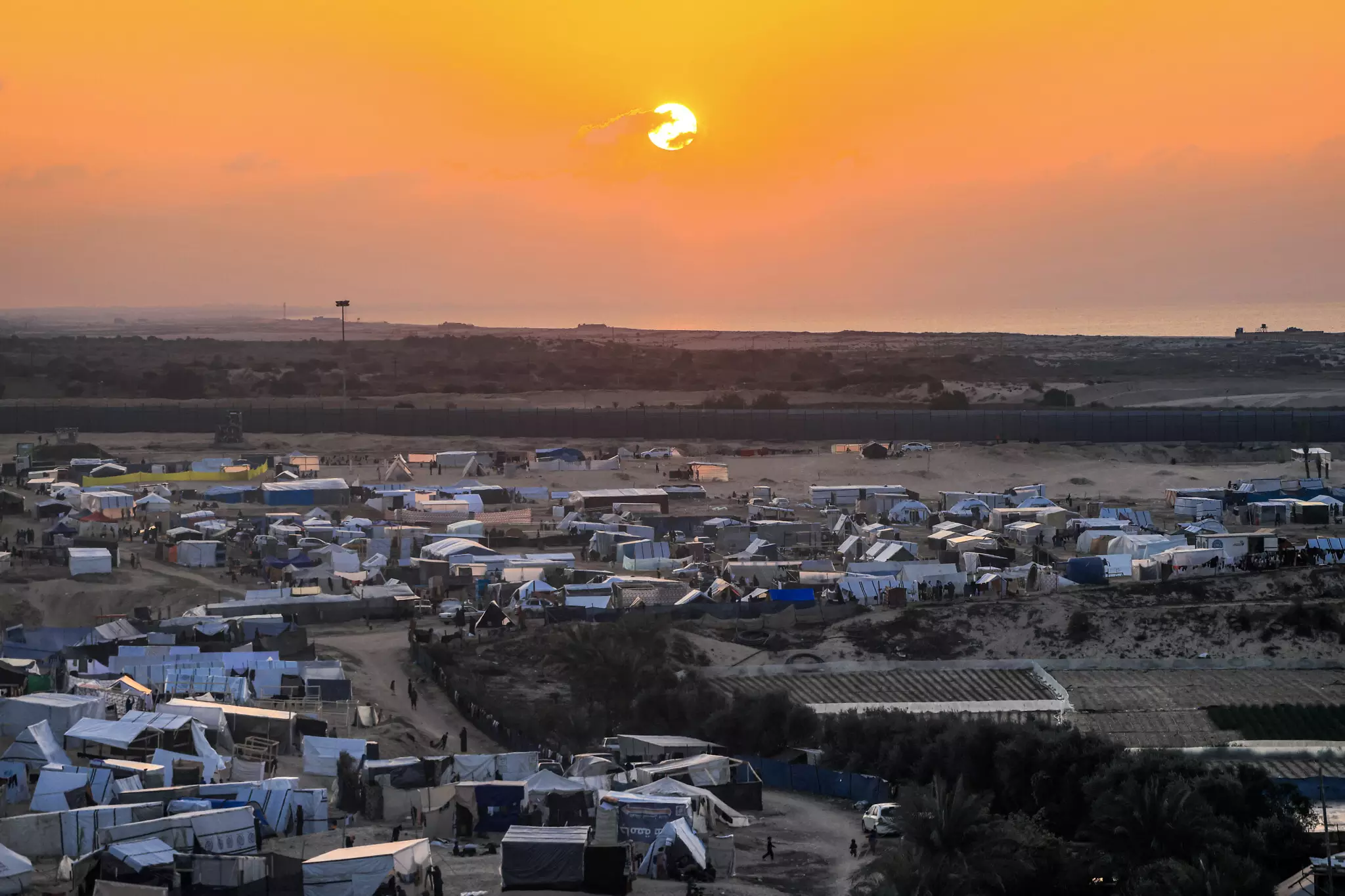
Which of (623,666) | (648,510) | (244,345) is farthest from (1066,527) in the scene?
(244,345)

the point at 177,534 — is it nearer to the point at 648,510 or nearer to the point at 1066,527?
the point at 648,510

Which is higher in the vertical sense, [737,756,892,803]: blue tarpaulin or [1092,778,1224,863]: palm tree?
[1092,778,1224,863]: palm tree

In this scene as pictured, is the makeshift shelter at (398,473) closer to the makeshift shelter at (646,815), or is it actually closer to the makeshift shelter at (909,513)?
the makeshift shelter at (909,513)

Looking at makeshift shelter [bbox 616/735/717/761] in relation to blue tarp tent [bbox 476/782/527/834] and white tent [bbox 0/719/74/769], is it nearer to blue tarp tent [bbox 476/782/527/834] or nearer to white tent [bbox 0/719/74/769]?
blue tarp tent [bbox 476/782/527/834]

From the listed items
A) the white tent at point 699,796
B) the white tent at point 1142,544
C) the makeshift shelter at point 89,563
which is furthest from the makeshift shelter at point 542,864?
the white tent at point 1142,544

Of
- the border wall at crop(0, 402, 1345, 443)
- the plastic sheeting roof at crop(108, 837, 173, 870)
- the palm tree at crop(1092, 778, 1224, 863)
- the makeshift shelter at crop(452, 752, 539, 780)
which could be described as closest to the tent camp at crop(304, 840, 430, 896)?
the plastic sheeting roof at crop(108, 837, 173, 870)
